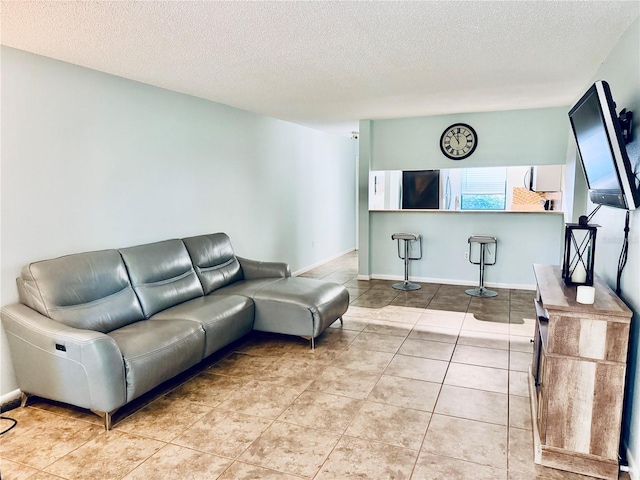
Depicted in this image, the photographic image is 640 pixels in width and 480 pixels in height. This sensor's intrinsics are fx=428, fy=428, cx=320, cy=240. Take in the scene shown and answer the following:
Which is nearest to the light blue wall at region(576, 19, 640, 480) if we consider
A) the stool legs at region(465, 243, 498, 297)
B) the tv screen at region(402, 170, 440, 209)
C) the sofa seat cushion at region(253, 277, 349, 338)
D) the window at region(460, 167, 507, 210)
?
the sofa seat cushion at region(253, 277, 349, 338)

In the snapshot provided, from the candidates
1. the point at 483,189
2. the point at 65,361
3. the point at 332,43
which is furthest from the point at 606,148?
the point at 483,189

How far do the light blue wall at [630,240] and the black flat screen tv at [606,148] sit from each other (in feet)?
0.46

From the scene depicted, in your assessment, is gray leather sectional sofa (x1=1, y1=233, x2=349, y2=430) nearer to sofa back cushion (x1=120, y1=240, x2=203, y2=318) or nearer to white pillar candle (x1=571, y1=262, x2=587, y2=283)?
sofa back cushion (x1=120, y1=240, x2=203, y2=318)

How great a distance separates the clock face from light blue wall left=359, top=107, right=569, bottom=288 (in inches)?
2.6

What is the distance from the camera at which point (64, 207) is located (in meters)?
3.14

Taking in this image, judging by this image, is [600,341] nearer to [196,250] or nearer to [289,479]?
[289,479]

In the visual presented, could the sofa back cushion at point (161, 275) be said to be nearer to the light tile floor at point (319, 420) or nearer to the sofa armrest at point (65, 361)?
the light tile floor at point (319, 420)

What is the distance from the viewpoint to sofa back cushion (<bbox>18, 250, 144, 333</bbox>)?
108 inches

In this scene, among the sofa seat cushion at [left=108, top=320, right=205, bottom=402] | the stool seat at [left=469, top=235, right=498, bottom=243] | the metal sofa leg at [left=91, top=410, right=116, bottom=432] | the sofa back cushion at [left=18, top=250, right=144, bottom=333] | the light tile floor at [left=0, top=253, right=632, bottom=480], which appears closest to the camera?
the light tile floor at [left=0, top=253, right=632, bottom=480]

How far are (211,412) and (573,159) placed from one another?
14.9 feet

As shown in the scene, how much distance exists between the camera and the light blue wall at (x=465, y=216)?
540 cm

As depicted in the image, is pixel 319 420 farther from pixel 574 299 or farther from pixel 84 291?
pixel 84 291

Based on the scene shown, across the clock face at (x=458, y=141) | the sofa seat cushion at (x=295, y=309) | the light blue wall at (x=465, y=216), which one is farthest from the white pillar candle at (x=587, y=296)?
the clock face at (x=458, y=141)

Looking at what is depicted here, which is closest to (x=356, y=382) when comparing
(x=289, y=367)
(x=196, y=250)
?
(x=289, y=367)
